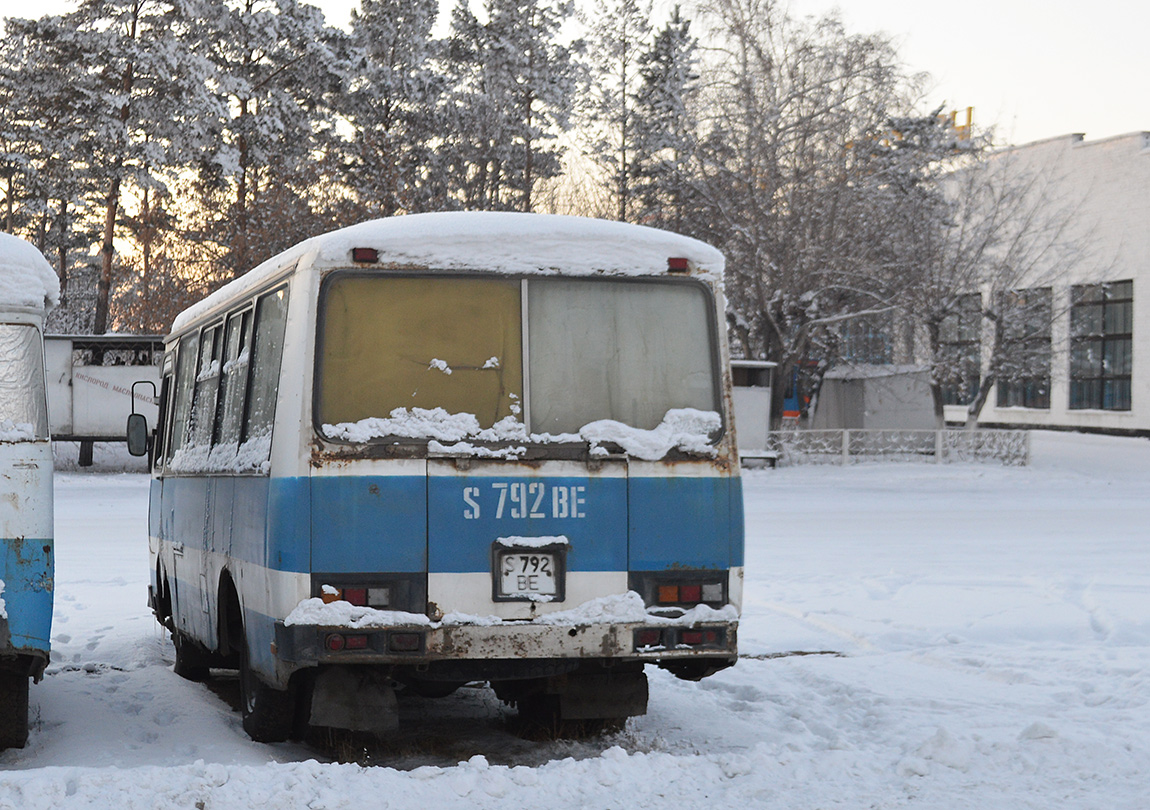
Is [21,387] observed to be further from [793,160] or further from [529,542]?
[793,160]

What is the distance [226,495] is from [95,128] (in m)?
35.0

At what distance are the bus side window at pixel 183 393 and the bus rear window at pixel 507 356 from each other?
124 inches

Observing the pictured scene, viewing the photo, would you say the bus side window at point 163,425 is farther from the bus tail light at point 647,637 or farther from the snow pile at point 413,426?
the bus tail light at point 647,637

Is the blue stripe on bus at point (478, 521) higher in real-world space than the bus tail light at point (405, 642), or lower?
higher

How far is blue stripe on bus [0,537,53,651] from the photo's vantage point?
6.55 meters

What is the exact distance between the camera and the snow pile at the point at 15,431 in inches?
263

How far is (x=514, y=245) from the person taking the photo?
7.07 metres

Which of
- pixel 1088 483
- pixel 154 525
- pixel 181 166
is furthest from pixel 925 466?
pixel 154 525

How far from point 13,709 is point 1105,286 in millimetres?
57664

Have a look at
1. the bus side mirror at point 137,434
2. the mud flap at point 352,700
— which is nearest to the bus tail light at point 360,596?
the mud flap at point 352,700

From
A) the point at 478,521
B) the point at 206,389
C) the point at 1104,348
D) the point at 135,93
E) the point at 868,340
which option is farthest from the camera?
the point at 1104,348

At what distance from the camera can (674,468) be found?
7051 mm

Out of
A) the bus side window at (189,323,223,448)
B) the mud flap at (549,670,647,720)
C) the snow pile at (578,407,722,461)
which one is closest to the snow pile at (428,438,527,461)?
the snow pile at (578,407,722,461)

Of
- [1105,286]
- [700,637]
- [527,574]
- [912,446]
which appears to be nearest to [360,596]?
[527,574]
